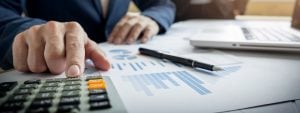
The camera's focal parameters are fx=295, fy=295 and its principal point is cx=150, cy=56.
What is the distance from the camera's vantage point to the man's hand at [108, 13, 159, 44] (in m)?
0.64

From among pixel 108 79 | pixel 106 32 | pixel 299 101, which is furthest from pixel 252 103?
pixel 106 32

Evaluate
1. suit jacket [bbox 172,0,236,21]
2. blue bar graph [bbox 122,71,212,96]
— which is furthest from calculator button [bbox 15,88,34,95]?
suit jacket [bbox 172,0,236,21]

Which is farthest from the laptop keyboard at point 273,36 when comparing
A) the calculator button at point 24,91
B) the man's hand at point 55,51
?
the calculator button at point 24,91

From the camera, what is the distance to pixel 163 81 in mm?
350

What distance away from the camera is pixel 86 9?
0.75 metres

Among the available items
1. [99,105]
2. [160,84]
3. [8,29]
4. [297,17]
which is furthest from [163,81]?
[297,17]

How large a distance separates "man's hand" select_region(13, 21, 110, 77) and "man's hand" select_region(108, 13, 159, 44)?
8.7 inches

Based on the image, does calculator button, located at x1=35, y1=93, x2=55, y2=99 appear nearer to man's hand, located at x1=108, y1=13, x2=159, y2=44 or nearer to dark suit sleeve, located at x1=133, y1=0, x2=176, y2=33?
man's hand, located at x1=108, y1=13, x2=159, y2=44

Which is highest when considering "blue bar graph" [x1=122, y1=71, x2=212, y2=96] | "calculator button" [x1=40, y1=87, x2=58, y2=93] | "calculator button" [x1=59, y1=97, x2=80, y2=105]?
"calculator button" [x1=59, y1=97, x2=80, y2=105]

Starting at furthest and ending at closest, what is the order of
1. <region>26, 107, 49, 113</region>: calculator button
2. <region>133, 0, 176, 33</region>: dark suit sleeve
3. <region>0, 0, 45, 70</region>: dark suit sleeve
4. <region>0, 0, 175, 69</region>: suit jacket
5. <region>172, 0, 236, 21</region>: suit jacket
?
<region>172, 0, 236, 21</region>: suit jacket → <region>133, 0, 176, 33</region>: dark suit sleeve → <region>0, 0, 175, 69</region>: suit jacket → <region>0, 0, 45, 70</region>: dark suit sleeve → <region>26, 107, 49, 113</region>: calculator button

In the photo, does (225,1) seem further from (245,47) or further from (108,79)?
(108,79)

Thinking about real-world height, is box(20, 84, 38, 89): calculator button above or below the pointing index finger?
below

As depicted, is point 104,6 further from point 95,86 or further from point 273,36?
point 95,86

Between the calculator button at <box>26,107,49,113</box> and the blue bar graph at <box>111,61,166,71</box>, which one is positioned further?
the blue bar graph at <box>111,61,166,71</box>
